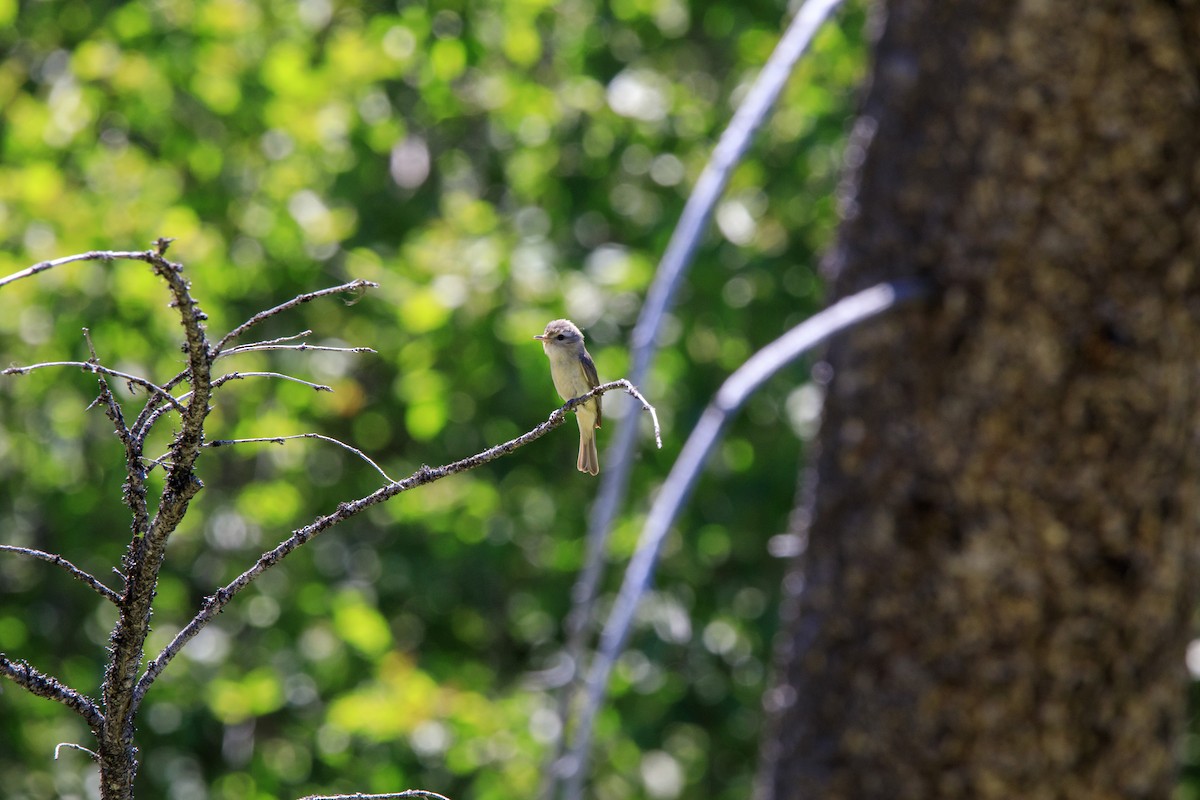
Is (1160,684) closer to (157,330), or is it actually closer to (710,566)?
(710,566)

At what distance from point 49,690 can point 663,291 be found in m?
2.37

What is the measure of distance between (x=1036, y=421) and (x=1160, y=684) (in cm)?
79

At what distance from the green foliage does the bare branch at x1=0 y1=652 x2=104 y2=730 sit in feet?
20.9

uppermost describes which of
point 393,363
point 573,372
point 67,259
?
point 393,363

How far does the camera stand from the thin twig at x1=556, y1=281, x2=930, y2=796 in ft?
8.91

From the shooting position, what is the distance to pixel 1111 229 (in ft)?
11.9

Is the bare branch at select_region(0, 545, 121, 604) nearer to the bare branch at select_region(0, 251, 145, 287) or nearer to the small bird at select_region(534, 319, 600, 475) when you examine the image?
the bare branch at select_region(0, 251, 145, 287)

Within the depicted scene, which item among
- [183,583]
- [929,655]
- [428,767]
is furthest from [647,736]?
[929,655]

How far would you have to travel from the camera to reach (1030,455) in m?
3.59

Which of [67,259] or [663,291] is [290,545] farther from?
[663,291]

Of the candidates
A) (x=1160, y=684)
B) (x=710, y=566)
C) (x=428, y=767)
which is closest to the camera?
(x=1160, y=684)

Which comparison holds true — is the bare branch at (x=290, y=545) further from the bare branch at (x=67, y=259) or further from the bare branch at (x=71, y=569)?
the bare branch at (x=67, y=259)

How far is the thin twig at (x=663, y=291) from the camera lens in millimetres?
2576

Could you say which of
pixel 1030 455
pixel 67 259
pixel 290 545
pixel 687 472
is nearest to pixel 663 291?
pixel 687 472
